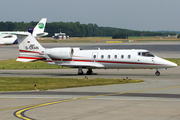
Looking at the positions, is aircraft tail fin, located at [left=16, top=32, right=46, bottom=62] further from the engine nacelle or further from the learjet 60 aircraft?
the engine nacelle

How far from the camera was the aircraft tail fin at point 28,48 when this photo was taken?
35.8 metres

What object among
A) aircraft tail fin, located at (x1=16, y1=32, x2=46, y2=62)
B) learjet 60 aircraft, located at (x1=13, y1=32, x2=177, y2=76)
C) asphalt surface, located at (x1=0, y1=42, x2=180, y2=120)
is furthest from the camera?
aircraft tail fin, located at (x1=16, y1=32, x2=46, y2=62)

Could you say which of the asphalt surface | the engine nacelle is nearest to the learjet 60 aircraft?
the engine nacelle

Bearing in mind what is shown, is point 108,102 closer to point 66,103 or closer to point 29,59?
point 66,103

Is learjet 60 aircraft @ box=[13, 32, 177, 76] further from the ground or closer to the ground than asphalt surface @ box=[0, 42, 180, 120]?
further from the ground

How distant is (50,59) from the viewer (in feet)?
114

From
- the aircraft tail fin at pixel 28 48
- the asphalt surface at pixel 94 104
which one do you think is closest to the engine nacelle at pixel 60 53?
the aircraft tail fin at pixel 28 48

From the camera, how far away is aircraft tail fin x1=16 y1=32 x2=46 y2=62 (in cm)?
3578

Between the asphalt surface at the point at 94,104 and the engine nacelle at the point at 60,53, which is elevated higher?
the engine nacelle at the point at 60,53

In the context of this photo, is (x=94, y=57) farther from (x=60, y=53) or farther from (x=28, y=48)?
(x=28, y=48)

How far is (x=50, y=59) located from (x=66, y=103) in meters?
18.7

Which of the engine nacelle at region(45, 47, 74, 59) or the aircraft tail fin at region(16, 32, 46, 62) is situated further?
the aircraft tail fin at region(16, 32, 46, 62)

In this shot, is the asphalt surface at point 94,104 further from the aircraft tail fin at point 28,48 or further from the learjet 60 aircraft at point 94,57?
the aircraft tail fin at point 28,48

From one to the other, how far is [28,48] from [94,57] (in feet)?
28.2
